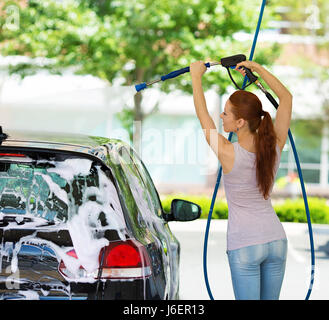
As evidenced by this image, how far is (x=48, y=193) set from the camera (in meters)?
3.12

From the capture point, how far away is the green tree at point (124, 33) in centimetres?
1538

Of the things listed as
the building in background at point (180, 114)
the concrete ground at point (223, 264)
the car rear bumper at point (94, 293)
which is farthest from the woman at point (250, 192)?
the building in background at point (180, 114)

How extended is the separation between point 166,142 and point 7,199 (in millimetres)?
13733

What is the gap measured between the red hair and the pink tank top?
4cm

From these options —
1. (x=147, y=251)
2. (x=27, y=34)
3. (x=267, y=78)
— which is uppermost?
(x=27, y=34)

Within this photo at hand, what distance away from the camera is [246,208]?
11.5ft

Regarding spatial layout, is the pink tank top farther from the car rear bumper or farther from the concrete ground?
the concrete ground

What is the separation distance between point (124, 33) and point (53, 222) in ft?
42.1

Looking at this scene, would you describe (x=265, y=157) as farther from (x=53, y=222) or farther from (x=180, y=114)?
(x=180, y=114)

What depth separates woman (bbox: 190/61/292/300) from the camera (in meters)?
3.43

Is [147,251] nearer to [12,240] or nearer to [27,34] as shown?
[12,240]
